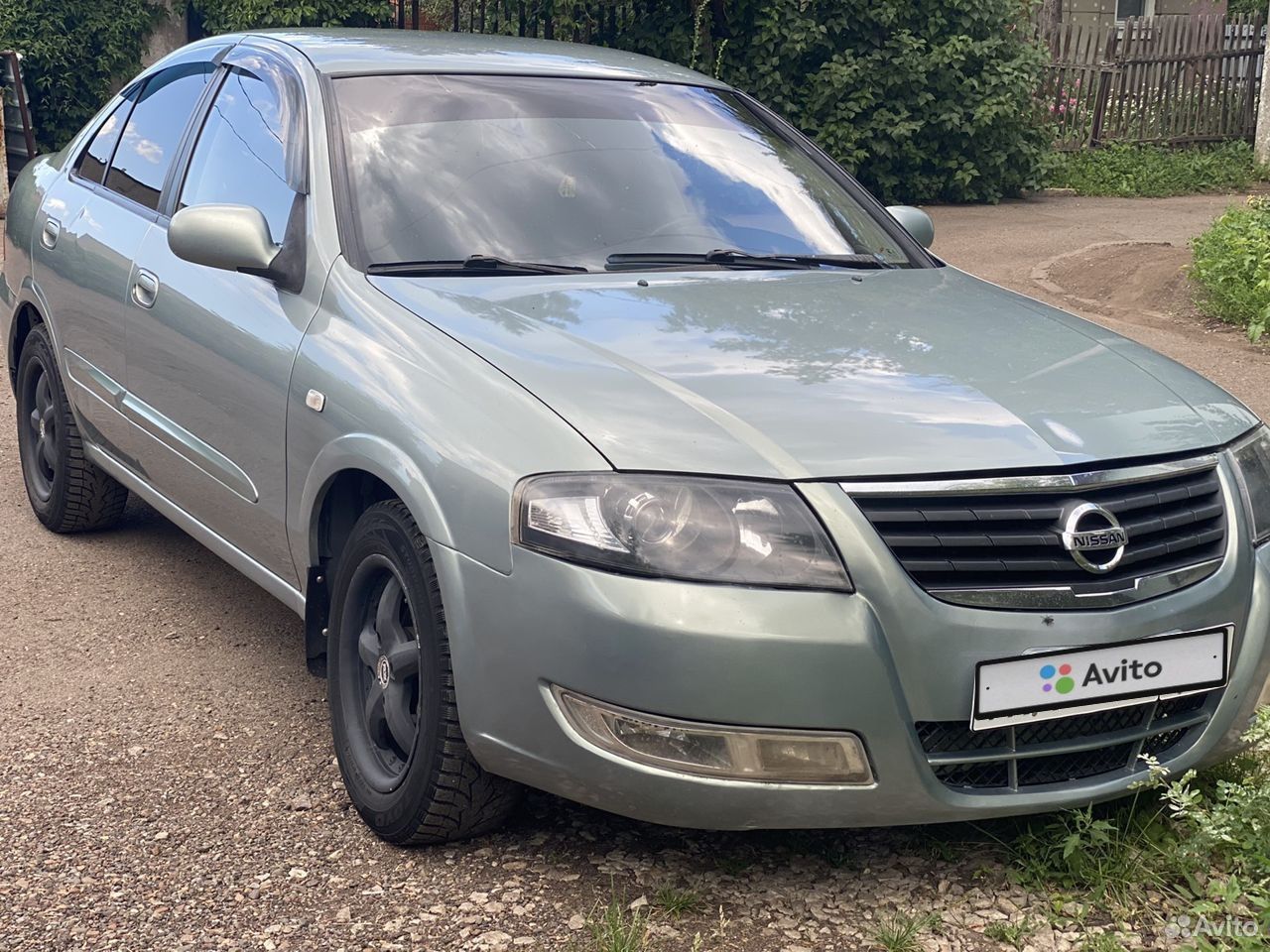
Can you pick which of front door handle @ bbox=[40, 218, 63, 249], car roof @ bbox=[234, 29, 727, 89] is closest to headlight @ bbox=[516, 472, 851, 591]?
car roof @ bbox=[234, 29, 727, 89]

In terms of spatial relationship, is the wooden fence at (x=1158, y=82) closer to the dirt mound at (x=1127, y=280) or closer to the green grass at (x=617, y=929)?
the dirt mound at (x=1127, y=280)

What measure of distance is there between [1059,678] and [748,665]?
1.83ft

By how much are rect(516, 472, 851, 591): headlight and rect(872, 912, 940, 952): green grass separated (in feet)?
2.22

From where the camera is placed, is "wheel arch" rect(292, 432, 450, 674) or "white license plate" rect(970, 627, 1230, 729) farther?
"wheel arch" rect(292, 432, 450, 674)

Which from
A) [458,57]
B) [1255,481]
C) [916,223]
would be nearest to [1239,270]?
[916,223]

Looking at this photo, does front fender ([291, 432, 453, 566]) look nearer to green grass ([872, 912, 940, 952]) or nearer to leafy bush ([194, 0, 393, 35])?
green grass ([872, 912, 940, 952])

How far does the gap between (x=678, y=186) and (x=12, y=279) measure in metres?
2.83

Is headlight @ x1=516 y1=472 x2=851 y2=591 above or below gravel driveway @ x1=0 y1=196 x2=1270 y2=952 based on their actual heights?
above

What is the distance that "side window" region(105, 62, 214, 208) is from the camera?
15.0ft

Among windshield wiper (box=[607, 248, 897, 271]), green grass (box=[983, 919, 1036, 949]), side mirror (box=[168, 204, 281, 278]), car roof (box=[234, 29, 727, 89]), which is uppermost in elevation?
car roof (box=[234, 29, 727, 89])

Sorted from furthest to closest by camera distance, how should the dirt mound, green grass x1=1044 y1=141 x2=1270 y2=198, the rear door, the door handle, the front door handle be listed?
1. green grass x1=1044 y1=141 x2=1270 y2=198
2. the dirt mound
3. the front door handle
4. the rear door
5. the door handle

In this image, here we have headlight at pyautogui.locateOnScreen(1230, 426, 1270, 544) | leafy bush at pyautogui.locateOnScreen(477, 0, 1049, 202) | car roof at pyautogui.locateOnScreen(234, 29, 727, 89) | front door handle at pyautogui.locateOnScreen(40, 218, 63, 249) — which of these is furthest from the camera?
leafy bush at pyautogui.locateOnScreen(477, 0, 1049, 202)

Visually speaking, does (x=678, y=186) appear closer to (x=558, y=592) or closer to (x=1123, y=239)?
(x=558, y=592)

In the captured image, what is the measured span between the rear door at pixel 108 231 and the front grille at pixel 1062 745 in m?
2.73
